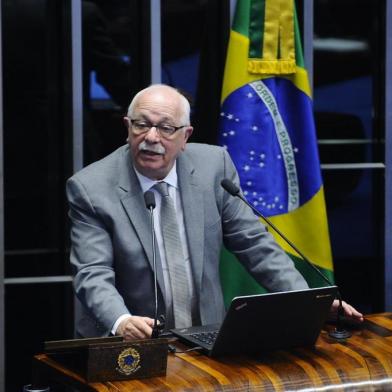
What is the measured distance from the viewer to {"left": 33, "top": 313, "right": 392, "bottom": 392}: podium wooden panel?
2.65 m

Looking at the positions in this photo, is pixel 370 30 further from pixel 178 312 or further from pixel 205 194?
pixel 178 312

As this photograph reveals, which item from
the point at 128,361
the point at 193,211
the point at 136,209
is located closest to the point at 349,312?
the point at 193,211

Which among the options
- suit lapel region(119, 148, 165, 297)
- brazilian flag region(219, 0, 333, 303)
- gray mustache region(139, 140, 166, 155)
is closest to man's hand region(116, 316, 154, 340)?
suit lapel region(119, 148, 165, 297)

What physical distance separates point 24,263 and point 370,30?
210cm

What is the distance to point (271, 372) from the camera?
2.76 meters

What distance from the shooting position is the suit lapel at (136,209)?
332 cm

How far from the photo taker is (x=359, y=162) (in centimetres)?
515

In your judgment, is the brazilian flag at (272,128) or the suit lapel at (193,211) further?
the brazilian flag at (272,128)

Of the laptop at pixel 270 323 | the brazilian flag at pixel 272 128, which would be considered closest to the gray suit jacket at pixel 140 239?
the laptop at pixel 270 323

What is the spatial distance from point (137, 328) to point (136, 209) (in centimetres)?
56

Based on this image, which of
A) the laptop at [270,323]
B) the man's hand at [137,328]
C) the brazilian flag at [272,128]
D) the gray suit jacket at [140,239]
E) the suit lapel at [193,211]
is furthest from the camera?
the brazilian flag at [272,128]

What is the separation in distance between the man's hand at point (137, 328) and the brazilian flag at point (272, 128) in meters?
1.64

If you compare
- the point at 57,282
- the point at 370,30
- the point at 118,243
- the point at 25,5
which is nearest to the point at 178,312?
the point at 118,243

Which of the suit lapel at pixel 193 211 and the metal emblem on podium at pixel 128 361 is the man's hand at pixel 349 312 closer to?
the suit lapel at pixel 193 211
